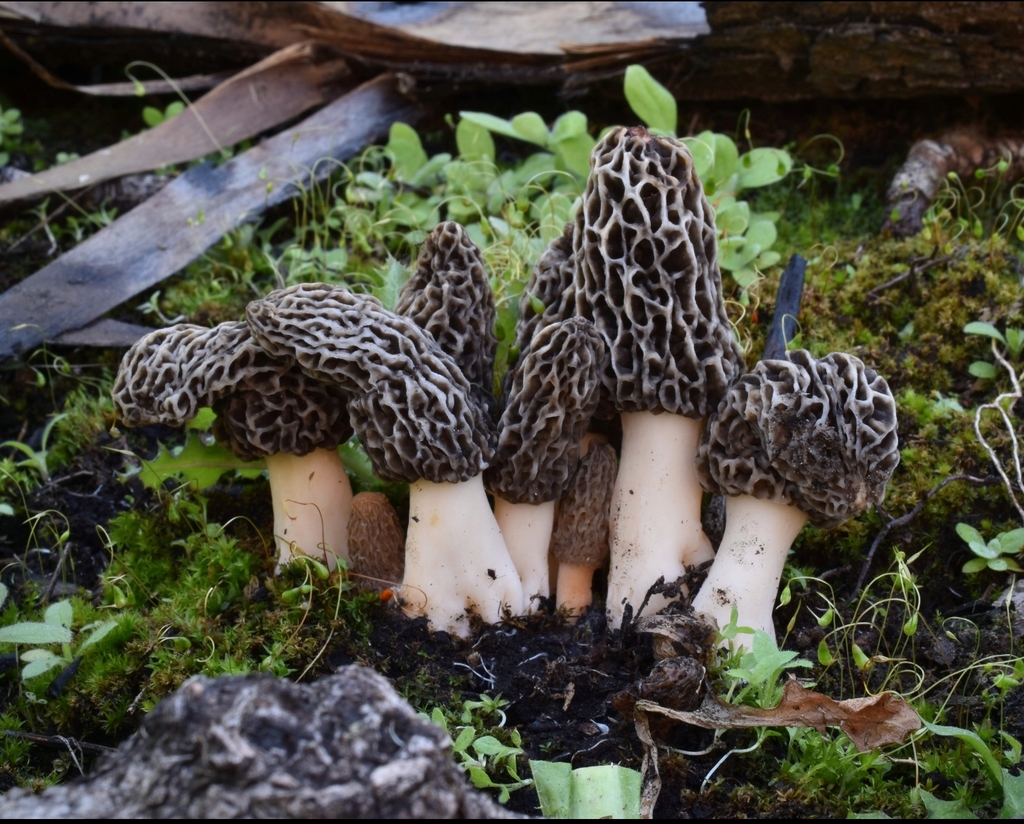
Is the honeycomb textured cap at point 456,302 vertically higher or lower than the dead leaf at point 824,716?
higher

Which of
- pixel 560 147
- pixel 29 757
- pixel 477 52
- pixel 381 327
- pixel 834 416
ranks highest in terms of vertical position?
pixel 477 52

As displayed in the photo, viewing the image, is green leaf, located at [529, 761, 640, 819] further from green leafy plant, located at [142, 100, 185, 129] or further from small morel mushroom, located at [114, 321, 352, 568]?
green leafy plant, located at [142, 100, 185, 129]

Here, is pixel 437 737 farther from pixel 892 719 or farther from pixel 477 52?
pixel 477 52

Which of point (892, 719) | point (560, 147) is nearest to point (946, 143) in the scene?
point (560, 147)

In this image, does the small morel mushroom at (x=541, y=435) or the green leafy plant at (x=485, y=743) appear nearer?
the green leafy plant at (x=485, y=743)

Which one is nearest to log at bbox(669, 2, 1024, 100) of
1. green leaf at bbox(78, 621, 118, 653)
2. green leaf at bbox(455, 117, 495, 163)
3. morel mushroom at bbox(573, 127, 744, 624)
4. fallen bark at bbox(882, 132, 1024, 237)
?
fallen bark at bbox(882, 132, 1024, 237)

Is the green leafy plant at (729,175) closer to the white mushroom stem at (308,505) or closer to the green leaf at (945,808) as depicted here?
the white mushroom stem at (308,505)

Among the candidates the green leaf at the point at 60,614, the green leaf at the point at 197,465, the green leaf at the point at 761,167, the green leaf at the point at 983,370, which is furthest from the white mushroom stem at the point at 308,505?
the green leaf at the point at 983,370

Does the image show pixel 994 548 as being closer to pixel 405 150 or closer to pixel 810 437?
pixel 810 437
